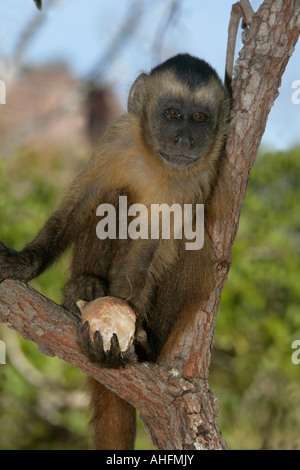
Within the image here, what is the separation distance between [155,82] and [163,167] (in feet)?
2.00

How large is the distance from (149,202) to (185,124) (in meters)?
0.62

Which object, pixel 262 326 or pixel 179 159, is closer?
pixel 179 159

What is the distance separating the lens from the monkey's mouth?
3768mm

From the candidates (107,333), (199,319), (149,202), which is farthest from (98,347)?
(149,202)

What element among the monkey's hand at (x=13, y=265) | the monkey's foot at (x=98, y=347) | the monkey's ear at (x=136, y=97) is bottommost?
the monkey's foot at (x=98, y=347)

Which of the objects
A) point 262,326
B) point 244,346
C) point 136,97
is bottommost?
point 244,346

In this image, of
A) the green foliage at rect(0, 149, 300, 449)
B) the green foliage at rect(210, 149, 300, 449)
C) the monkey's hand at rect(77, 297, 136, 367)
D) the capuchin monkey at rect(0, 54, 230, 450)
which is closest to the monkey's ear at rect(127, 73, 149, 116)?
the capuchin monkey at rect(0, 54, 230, 450)

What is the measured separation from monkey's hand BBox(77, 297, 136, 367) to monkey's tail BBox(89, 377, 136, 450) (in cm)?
91

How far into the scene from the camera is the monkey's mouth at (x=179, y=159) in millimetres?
3768

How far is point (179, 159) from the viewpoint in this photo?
3.78 m

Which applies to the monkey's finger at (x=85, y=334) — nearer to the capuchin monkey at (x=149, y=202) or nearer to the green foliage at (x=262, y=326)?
the capuchin monkey at (x=149, y=202)

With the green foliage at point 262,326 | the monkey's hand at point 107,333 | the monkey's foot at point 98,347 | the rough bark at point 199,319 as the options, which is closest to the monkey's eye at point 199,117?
the rough bark at point 199,319

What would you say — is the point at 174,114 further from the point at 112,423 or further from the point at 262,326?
the point at 262,326
